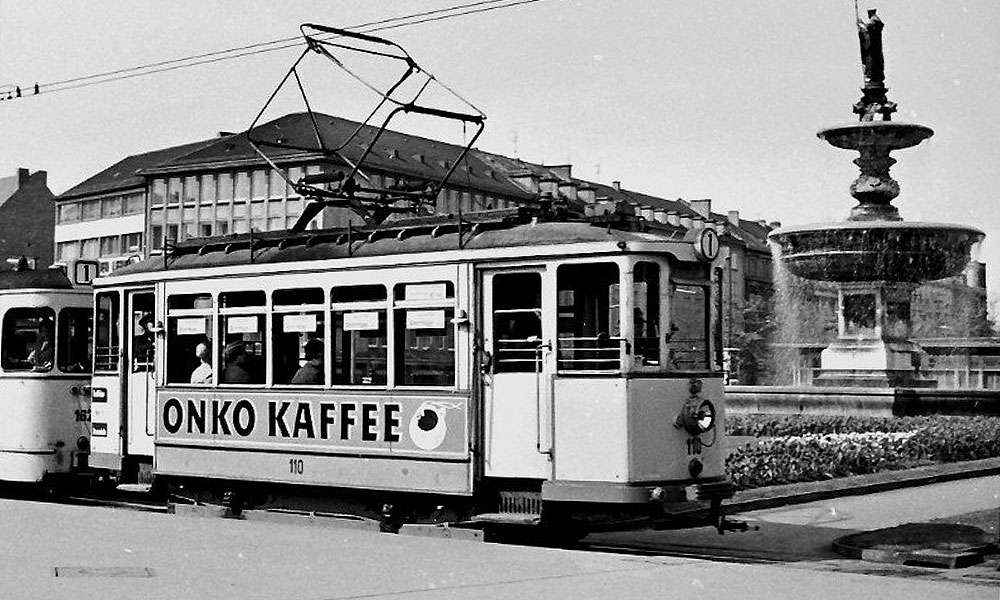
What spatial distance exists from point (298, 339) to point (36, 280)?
643 cm

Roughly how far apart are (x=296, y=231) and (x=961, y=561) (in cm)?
760

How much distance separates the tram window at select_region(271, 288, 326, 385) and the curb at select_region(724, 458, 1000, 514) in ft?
15.7

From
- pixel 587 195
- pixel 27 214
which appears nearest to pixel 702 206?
pixel 587 195

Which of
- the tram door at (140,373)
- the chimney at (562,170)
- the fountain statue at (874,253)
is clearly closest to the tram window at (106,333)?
the tram door at (140,373)

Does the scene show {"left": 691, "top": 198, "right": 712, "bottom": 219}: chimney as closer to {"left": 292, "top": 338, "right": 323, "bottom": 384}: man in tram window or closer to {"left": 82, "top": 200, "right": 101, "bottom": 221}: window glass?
{"left": 82, "top": 200, "right": 101, "bottom": 221}: window glass

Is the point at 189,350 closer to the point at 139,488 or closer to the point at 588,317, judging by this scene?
the point at 139,488

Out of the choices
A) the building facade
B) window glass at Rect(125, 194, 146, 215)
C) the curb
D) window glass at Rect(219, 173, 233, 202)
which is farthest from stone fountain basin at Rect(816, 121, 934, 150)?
the building facade

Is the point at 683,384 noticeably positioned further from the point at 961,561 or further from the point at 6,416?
the point at 6,416

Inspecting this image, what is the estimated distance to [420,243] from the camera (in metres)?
14.8

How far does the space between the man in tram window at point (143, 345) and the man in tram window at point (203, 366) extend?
91cm

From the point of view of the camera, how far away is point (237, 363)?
16141 millimetres

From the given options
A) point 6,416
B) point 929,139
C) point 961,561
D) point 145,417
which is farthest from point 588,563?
point 929,139

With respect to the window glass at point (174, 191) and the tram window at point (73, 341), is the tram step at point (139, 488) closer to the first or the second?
the tram window at point (73, 341)

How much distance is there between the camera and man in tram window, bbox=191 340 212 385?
54.0 feet
